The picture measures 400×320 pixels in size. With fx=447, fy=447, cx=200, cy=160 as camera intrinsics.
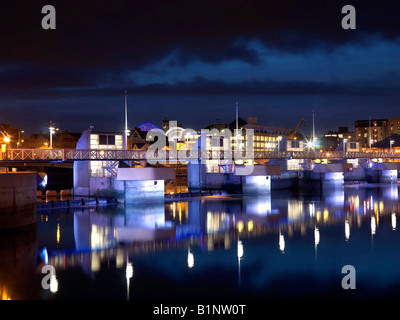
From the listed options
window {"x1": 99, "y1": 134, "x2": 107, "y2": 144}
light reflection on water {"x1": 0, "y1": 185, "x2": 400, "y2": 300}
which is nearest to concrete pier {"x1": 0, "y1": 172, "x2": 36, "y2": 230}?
light reflection on water {"x1": 0, "y1": 185, "x2": 400, "y2": 300}

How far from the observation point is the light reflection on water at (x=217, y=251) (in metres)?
19.6

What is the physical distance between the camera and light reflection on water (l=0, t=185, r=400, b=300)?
771 inches

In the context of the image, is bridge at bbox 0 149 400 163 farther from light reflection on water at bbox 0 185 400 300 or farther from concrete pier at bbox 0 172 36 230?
concrete pier at bbox 0 172 36 230

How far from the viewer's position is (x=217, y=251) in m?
27.3

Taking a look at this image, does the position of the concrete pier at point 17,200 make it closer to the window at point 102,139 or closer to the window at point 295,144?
the window at point 102,139

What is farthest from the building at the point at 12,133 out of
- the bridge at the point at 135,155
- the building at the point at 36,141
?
the bridge at the point at 135,155

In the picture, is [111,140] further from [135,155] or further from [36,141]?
[36,141]
